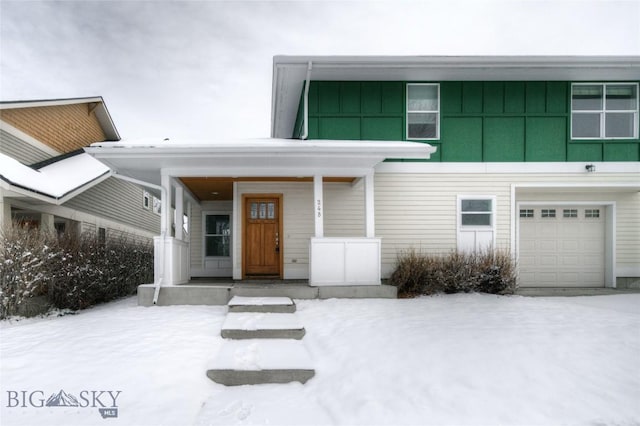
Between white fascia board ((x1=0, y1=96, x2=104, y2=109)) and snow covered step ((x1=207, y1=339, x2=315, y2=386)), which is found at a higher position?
white fascia board ((x1=0, y1=96, x2=104, y2=109))

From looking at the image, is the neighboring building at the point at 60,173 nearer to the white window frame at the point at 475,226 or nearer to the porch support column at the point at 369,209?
the porch support column at the point at 369,209

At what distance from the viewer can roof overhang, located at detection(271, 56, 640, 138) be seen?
30.1 ft

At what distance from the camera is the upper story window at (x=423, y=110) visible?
984 centimetres

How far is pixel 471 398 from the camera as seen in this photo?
408cm

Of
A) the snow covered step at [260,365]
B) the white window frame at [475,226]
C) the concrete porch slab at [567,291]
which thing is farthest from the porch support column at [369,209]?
the concrete porch slab at [567,291]

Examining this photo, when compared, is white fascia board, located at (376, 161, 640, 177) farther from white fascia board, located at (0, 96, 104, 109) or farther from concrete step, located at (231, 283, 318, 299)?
white fascia board, located at (0, 96, 104, 109)

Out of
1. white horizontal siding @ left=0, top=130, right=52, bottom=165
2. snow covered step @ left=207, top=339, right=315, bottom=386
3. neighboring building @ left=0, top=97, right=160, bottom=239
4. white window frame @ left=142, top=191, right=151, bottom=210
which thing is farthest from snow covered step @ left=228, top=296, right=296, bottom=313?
white window frame @ left=142, top=191, right=151, bottom=210

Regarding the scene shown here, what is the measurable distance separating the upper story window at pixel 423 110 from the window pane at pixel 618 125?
13.9 ft

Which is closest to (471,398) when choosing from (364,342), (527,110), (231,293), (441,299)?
(364,342)

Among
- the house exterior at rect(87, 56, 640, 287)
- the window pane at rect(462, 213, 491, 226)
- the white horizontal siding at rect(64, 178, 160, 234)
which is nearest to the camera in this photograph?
the house exterior at rect(87, 56, 640, 287)

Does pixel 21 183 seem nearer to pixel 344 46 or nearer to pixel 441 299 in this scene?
pixel 441 299

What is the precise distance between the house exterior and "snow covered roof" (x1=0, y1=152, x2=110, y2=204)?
2.73m

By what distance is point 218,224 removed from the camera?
1256 cm

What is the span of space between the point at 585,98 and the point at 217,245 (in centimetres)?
1074
